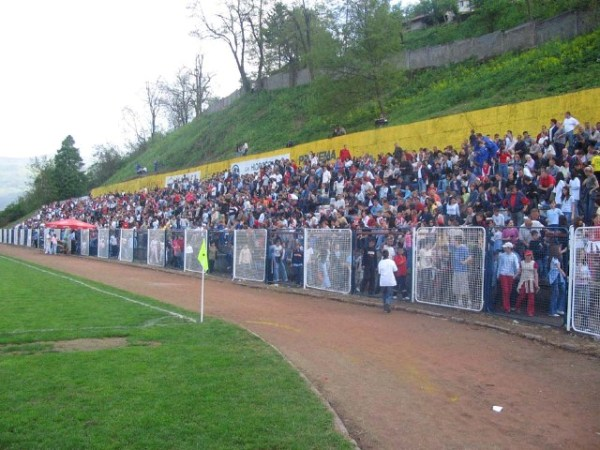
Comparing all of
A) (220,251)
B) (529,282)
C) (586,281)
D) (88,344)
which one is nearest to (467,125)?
(220,251)

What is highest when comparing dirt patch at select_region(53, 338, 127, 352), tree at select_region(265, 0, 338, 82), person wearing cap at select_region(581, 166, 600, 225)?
tree at select_region(265, 0, 338, 82)

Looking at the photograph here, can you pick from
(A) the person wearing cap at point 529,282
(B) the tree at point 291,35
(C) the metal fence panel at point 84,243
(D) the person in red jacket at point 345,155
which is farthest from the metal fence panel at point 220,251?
(B) the tree at point 291,35

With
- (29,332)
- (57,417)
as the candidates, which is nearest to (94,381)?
(57,417)

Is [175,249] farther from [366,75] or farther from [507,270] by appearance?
[507,270]

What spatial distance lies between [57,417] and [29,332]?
531 cm

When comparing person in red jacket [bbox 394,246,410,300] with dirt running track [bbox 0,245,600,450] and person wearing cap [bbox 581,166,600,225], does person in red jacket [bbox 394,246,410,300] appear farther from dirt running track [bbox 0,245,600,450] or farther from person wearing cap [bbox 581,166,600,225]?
person wearing cap [bbox 581,166,600,225]

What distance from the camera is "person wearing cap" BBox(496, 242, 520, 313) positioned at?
13055 millimetres

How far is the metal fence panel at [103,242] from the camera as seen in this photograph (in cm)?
3744

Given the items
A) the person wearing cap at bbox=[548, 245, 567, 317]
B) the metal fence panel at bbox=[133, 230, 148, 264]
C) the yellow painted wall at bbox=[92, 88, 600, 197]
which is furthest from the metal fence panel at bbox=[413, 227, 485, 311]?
the metal fence panel at bbox=[133, 230, 148, 264]

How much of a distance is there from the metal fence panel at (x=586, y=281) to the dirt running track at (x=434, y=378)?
0.95 meters

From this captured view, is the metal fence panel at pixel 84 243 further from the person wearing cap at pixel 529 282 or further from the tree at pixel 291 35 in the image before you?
the person wearing cap at pixel 529 282

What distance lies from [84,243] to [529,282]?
115 ft

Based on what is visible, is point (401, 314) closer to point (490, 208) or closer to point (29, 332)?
point (490, 208)

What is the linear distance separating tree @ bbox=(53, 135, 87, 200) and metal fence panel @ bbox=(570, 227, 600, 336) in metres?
86.6
